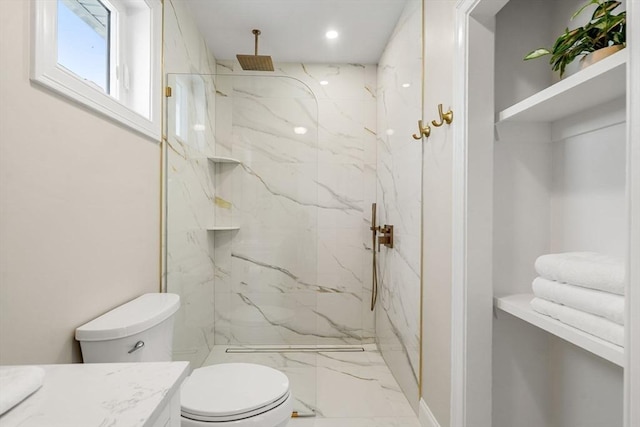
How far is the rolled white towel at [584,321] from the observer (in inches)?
31.3

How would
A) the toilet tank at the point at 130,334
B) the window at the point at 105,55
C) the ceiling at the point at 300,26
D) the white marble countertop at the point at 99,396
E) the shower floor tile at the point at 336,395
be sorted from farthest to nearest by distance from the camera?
the ceiling at the point at 300,26, the shower floor tile at the point at 336,395, the toilet tank at the point at 130,334, the window at the point at 105,55, the white marble countertop at the point at 99,396

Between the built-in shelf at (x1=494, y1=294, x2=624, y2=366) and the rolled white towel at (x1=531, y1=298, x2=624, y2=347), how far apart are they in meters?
0.01

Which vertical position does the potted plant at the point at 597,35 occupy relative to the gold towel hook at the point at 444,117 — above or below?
above

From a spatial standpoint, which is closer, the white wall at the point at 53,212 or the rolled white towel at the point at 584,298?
the rolled white towel at the point at 584,298

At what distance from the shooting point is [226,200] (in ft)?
6.57

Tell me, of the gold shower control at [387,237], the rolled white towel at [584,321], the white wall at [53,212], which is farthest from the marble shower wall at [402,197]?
the white wall at [53,212]

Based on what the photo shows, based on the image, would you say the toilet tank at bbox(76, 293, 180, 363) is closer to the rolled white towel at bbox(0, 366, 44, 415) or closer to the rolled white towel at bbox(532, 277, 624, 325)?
the rolled white towel at bbox(0, 366, 44, 415)

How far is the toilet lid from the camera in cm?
124

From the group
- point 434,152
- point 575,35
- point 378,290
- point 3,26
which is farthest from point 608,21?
point 378,290

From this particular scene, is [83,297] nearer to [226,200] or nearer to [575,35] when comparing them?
[226,200]

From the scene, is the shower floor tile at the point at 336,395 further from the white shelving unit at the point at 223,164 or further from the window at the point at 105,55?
the window at the point at 105,55

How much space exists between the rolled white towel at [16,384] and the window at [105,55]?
769mm

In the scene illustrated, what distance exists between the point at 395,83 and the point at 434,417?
6.71 ft

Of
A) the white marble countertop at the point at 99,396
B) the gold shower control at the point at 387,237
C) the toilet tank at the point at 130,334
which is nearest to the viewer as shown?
the white marble countertop at the point at 99,396
